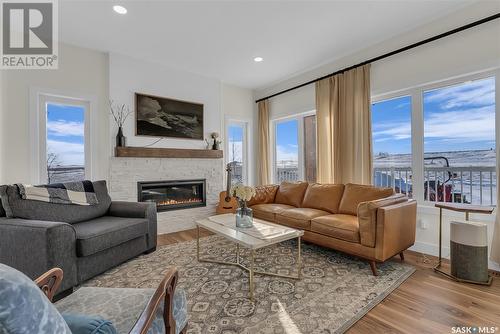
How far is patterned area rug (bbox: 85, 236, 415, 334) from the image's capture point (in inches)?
64.5

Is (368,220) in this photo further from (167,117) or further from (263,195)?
(167,117)

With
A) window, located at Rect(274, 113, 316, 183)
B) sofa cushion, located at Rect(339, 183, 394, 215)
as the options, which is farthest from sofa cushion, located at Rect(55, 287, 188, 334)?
window, located at Rect(274, 113, 316, 183)

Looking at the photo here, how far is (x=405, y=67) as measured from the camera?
119 inches

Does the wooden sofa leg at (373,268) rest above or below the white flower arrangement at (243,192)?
below

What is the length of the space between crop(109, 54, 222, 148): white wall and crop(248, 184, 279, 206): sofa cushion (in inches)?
54.8

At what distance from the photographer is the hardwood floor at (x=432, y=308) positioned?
1.60 metres

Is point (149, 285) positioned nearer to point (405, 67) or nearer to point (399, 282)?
point (399, 282)

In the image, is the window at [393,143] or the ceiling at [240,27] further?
the window at [393,143]

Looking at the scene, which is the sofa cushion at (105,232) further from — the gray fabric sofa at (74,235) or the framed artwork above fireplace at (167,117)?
the framed artwork above fireplace at (167,117)

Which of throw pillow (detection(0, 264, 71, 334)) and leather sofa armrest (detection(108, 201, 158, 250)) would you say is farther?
leather sofa armrest (detection(108, 201, 158, 250))

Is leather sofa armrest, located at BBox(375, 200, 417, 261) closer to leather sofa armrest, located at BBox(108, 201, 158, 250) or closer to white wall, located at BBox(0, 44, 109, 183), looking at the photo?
leather sofa armrest, located at BBox(108, 201, 158, 250)

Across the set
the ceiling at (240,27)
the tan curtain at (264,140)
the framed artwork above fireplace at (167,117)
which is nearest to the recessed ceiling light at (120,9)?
the ceiling at (240,27)

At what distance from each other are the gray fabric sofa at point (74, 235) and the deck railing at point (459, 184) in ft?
11.3

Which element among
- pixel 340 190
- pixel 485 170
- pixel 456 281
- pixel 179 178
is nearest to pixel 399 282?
pixel 456 281
